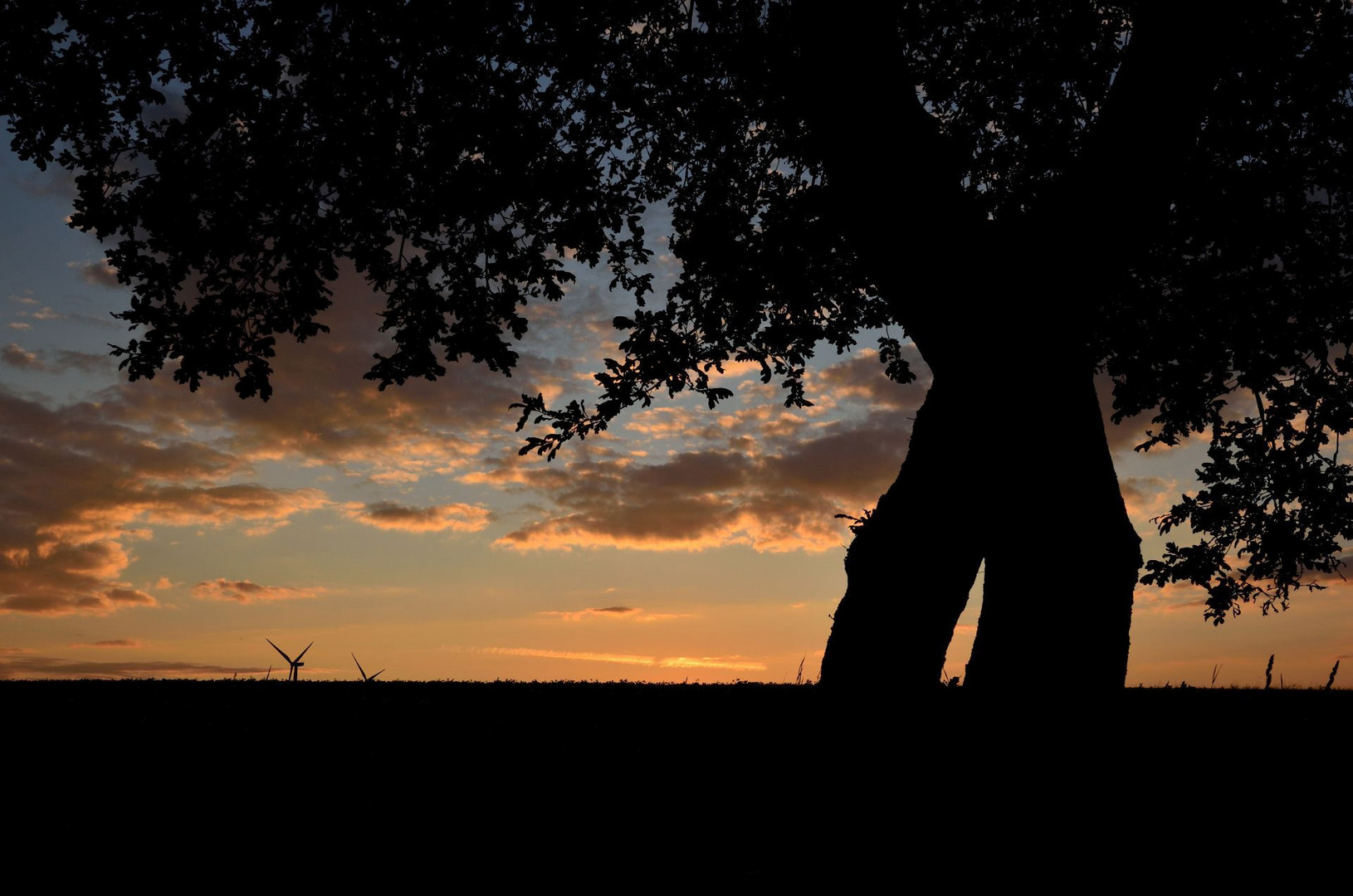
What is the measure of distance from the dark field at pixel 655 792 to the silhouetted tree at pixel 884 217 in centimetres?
68

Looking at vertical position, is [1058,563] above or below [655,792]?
above

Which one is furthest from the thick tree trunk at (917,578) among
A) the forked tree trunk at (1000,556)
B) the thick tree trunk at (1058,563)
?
the thick tree trunk at (1058,563)

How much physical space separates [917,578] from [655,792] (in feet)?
7.95

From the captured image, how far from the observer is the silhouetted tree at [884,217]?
272 inches

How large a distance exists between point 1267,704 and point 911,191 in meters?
7.88

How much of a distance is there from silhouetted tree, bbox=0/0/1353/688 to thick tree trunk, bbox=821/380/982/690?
0.08ft

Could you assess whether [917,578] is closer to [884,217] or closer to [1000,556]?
[1000,556]

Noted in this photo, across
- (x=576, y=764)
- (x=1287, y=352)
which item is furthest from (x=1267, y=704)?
(x=576, y=764)

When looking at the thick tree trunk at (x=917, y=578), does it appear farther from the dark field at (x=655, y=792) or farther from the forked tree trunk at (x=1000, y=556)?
the dark field at (x=655, y=792)

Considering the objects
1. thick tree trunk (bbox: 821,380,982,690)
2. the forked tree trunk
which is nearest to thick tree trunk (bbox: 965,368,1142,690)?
the forked tree trunk

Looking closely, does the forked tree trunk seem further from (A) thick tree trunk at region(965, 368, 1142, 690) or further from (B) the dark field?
(B) the dark field

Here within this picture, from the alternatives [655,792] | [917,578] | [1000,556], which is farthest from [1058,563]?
[655,792]

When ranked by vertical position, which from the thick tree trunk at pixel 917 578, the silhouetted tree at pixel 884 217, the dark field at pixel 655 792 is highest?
the silhouetted tree at pixel 884 217

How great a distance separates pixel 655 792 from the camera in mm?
6191
